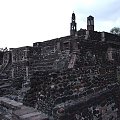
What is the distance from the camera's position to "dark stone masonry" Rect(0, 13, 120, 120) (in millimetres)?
6941

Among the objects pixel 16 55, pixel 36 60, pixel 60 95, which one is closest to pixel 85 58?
pixel 60 95

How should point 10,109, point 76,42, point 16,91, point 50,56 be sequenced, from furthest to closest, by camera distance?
point 50,56 → point 16,91 → point 76,42 → point 10,109

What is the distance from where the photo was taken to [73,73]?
8039 millimetres

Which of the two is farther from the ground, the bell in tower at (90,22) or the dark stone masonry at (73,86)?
the bell in tower at (90,22)

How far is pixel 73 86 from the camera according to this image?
300 inches

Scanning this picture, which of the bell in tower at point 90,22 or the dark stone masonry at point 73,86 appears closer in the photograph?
the dark stone masonry at point 73,86

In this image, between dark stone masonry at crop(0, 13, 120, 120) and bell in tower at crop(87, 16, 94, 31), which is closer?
dark stone masonry at crop(0, 13, 120, 120)

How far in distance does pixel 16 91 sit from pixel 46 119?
11.8 ft

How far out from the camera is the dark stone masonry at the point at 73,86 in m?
6.94

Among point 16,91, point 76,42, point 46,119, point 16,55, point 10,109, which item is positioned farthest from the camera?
point 16,55

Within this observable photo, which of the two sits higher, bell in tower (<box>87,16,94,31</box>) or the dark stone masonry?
bell in tower (<box>87,16,94,31</box>)

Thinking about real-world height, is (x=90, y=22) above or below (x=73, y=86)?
above

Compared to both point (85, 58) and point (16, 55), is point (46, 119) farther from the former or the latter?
point (16, 55)

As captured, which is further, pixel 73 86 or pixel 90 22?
pixel 90 22
